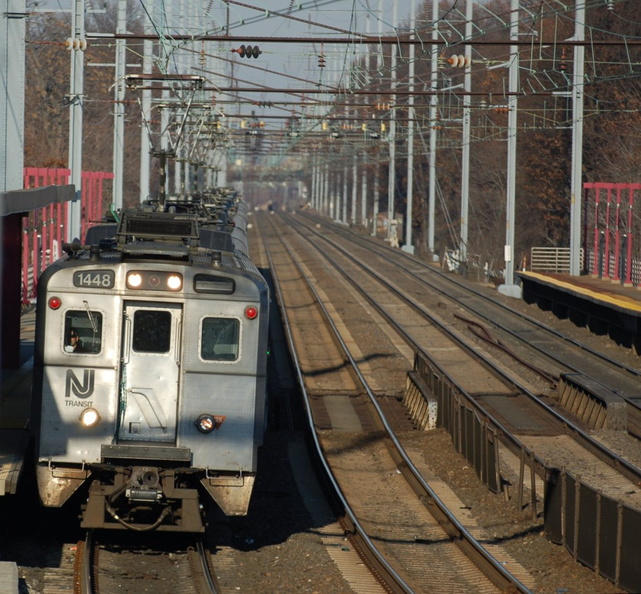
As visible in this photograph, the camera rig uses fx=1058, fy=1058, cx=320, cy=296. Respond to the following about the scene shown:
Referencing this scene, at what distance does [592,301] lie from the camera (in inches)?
A: 990

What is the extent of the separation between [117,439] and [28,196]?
570cm

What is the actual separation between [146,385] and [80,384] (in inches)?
22.1

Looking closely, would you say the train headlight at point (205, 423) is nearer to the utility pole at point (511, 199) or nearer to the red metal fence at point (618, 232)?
the red metal fence at point (618, 232)

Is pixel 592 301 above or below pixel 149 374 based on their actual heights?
below

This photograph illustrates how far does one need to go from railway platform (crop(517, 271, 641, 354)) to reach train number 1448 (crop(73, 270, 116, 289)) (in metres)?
15.2

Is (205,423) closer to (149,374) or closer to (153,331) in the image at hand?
(149,374)

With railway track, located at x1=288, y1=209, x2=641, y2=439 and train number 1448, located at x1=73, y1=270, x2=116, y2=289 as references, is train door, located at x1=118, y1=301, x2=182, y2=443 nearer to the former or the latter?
train number 1448, located at x1=73, y1=270, x2=116, y2=289

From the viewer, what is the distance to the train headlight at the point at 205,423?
361 inches

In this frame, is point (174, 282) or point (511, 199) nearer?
point (174, 282)

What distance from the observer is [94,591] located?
828 cm

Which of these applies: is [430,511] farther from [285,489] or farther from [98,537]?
[98,537]

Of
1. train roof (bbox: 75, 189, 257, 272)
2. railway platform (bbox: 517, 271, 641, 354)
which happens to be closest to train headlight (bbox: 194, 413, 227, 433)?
train roof (bbox: 75, 189, 257, 272)

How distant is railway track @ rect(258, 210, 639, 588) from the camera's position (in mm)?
13383

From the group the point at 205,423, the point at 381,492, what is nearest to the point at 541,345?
the point at 381,492
